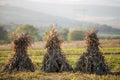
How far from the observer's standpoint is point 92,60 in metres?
23.1

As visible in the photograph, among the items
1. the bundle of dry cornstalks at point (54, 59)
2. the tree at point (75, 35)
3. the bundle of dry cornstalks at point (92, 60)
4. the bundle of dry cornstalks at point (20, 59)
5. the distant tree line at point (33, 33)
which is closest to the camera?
the bundle of dry cornstalks at point (92, 60)

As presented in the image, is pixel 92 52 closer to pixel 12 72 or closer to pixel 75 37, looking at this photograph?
pixel 12 72

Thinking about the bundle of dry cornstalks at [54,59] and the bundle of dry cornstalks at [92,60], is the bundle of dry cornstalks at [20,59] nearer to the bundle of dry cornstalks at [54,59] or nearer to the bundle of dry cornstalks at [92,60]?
the bundle of dry cornstalks at [54,59]

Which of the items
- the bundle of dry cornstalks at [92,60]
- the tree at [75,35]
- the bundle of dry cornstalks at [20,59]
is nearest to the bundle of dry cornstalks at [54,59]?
the bundle of dry cornstalks at [92,60]

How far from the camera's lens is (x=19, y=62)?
2369cm

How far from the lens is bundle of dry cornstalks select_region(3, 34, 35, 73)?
2362 cm

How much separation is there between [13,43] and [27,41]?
1095 millimetres

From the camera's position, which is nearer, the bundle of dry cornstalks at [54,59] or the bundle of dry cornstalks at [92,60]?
the bundle of dry cornstalks at [92,60]

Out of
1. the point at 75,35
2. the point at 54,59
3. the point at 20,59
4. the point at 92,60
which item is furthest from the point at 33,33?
the point at 92,60

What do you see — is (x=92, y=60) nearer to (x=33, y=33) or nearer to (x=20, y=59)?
(x=20, y=59)

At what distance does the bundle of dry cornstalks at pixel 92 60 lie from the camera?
22906mm

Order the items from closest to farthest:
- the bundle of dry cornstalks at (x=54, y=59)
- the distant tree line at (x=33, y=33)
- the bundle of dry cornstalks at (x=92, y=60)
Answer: the bundle of dry cornstalks at (x=92, y=60)
the bundle of dry cornstalks at (x=54, y=59)
the distant tree line at (x=33, y=33)

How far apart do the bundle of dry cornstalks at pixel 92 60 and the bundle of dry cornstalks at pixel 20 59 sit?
3.76 m

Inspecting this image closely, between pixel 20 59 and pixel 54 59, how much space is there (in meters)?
2.60
